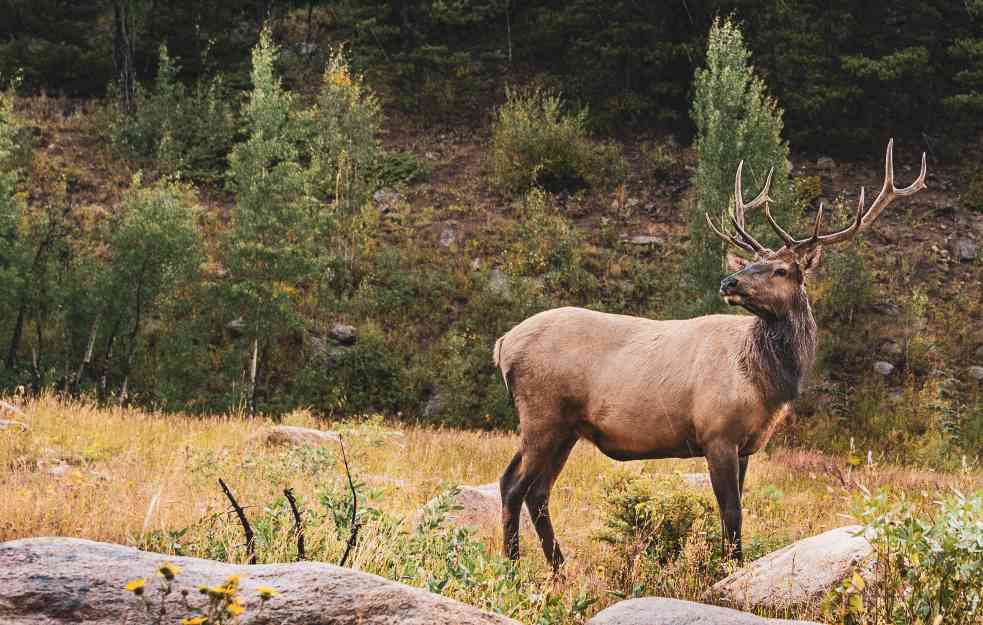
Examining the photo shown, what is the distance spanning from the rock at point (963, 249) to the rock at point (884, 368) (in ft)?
17.8

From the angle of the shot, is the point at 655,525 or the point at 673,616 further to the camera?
the point at 655,525

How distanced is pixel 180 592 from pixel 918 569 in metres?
3.19

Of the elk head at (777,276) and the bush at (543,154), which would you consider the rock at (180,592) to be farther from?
the bush at (543,154)

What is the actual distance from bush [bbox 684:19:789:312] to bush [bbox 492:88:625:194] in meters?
8.43

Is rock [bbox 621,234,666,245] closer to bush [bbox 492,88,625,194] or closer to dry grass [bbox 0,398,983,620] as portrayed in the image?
bush [bbox 492,88,625,194]

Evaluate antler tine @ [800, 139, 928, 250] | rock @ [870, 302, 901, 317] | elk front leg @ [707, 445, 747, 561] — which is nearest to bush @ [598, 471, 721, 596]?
elk front leg @ [707, 445, 747, 561]

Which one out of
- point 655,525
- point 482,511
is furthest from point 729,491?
point 482,511

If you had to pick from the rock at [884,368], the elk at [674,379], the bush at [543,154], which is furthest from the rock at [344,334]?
the elk at [674,379]

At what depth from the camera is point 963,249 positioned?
26.9 meters

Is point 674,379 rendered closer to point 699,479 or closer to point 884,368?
point 699,479

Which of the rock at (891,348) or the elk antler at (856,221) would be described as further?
the rock at (891,348)

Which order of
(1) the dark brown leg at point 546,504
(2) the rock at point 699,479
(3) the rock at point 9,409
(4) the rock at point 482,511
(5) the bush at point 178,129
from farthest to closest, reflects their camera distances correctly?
1. (5) the bush at point 178,129
2. (3) the rock at point 9,409
3. (2) the rock at point 699,479
4. (4) the rock at point 482,511
5. (1) the dark brown leg at point 546,504

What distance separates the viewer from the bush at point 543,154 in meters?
29.9

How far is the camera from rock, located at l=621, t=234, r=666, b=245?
27781mm
